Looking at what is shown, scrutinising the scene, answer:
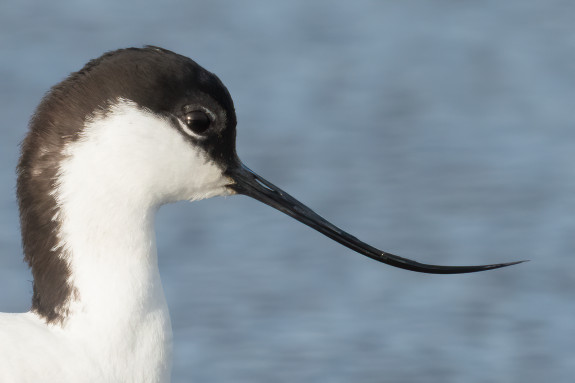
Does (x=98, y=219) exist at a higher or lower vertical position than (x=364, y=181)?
lower

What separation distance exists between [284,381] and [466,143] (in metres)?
2.36

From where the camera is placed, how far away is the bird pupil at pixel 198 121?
11.6 ft

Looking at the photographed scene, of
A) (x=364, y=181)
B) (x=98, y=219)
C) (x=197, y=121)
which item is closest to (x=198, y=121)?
(x=197, y=121)

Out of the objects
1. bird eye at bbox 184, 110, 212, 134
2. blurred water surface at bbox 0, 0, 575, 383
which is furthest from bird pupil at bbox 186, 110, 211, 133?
blurred water surface at bbox 0, 0, 575, 383

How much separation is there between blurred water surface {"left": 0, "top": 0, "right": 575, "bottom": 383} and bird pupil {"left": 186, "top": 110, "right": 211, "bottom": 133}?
2567 millimetres

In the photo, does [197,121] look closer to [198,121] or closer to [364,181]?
[198,121]

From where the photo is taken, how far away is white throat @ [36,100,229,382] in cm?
334

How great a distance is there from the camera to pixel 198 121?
11.7 ft

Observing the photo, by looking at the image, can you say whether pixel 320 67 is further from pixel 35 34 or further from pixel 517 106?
pixel 35 34

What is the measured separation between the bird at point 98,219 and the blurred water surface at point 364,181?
2.56 m

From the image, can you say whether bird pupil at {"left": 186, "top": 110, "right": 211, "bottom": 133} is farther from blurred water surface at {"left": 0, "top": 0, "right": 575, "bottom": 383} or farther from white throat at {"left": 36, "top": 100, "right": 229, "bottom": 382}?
blurred water surface at {"left": 0, "top": 0, "right": 575, "bottom": 383}

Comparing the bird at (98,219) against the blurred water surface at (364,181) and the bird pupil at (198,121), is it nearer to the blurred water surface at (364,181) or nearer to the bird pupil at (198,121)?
the bird pupil at (198,121)

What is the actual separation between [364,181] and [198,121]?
385cm

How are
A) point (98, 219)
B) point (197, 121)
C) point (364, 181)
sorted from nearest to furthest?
point (98, 219) → point (197, 121) → point (364, 181)
